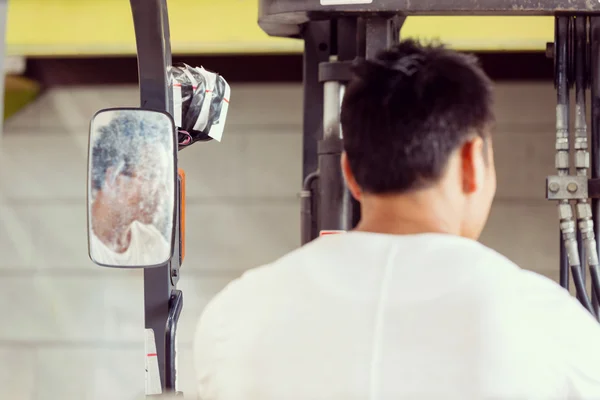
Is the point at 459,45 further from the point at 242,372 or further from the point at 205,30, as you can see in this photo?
the point at 242,372

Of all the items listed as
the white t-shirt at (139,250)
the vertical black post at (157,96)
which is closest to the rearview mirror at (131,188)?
the white t-shirt at (139,250)

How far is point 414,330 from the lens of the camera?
0.75m

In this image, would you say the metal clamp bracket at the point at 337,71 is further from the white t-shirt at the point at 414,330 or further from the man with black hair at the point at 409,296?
the white t-shirt at the point at 414,330

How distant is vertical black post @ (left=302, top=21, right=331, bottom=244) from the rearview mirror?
1.66ft

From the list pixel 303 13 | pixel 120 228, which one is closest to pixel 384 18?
pixel 303 13

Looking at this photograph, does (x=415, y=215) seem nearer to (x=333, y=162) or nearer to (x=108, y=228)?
(x=108, y=228)

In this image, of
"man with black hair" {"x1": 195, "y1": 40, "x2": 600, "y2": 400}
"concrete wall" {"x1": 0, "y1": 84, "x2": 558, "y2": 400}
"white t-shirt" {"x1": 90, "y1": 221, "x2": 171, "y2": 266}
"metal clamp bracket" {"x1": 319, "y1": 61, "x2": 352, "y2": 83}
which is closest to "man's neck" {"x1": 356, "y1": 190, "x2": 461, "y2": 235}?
"man with black hair" {"x1": 195, "y1": 40, "x2": 600, "y2": 400}

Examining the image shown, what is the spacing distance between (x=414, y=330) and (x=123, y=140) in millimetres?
627

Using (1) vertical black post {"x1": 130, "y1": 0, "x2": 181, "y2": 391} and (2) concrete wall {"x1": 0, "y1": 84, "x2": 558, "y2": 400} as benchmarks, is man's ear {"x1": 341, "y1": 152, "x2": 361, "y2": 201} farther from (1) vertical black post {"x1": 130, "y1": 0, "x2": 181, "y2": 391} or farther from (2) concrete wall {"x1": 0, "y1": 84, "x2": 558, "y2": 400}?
(2) concrete wall {"x1": 0, "y1": 84, "x2": 558, "y2": 400}

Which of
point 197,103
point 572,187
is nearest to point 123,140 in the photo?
point 197,103

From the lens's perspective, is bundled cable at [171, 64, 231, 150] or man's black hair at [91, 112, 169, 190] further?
bundled cable at [171, 64, 231, 150]

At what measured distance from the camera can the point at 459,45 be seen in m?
2.57

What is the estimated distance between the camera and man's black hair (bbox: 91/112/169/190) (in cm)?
115

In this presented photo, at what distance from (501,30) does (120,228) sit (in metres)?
1.81
